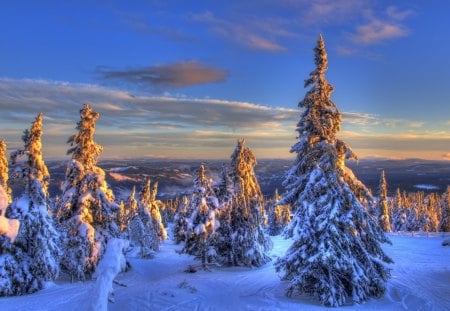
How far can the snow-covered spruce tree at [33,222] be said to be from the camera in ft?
79.6

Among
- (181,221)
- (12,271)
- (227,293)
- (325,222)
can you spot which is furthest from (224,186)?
(181,221)

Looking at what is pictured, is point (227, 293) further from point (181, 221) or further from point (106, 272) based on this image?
point (181, 221)

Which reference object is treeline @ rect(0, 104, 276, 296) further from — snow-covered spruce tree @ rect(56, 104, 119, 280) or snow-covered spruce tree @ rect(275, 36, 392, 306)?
snow-covered spruce tree @ rect(275, 36, 392, 306)

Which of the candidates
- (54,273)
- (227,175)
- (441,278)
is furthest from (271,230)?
(54,273)

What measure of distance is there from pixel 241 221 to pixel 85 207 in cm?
1446

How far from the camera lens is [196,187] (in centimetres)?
3553

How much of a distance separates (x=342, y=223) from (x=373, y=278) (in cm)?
339

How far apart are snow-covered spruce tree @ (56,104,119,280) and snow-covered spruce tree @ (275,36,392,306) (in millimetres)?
14353

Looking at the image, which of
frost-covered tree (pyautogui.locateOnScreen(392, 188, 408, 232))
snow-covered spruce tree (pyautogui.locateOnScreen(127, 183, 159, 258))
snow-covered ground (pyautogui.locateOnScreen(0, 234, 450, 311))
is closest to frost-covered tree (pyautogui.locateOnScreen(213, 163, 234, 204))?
snow-covered ground (pyautogui.locateOnScreen(0, 234, 450, 311))

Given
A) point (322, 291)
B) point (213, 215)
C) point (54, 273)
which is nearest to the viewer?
point (322, 291)

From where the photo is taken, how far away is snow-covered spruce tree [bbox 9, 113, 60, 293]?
955 inches

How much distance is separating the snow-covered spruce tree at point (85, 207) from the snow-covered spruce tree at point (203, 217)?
7.30 meters

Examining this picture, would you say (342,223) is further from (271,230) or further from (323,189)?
(271,230)

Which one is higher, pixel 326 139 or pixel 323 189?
pixel 326 139
